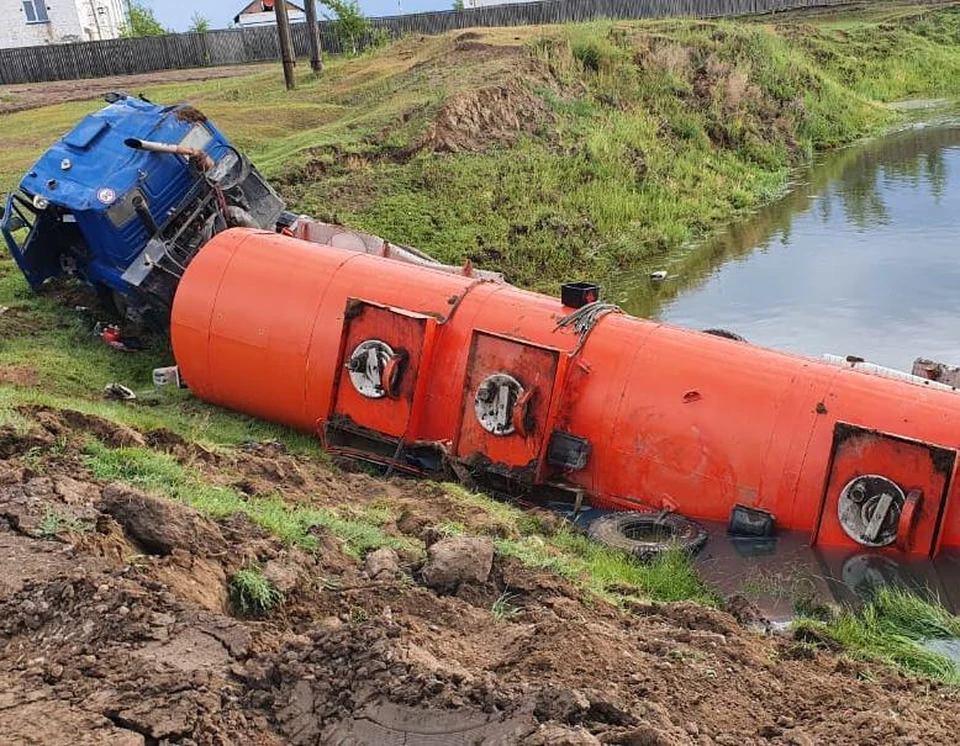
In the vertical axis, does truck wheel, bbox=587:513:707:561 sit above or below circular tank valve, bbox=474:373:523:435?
below

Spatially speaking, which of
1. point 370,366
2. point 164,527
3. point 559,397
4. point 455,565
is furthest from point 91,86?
point 455,565

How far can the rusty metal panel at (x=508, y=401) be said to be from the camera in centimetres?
743

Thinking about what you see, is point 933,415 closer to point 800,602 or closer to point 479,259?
point 800,602

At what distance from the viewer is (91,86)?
34.8 meters

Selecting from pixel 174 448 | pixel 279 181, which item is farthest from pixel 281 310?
pixel 279 181

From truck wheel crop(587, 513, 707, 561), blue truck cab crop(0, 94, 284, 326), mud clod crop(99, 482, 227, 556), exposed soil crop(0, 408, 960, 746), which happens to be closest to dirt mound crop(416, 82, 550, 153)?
blue truck cab crop(0, 94, 284, 326)

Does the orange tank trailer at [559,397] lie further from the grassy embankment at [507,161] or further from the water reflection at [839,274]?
the water reflection at [839,274]

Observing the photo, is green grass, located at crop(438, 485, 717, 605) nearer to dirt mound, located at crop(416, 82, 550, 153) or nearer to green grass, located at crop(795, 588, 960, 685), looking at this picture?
green grass, located at crop(795, 588, 960, 685)

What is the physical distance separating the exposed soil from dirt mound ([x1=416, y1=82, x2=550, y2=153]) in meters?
12.5

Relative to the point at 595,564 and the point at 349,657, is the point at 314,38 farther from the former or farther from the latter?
the point at 349,657

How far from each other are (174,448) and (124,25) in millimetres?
55637

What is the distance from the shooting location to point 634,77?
21.7 m

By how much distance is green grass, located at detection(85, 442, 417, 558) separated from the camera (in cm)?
546

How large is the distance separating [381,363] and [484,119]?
11019 millimetres
